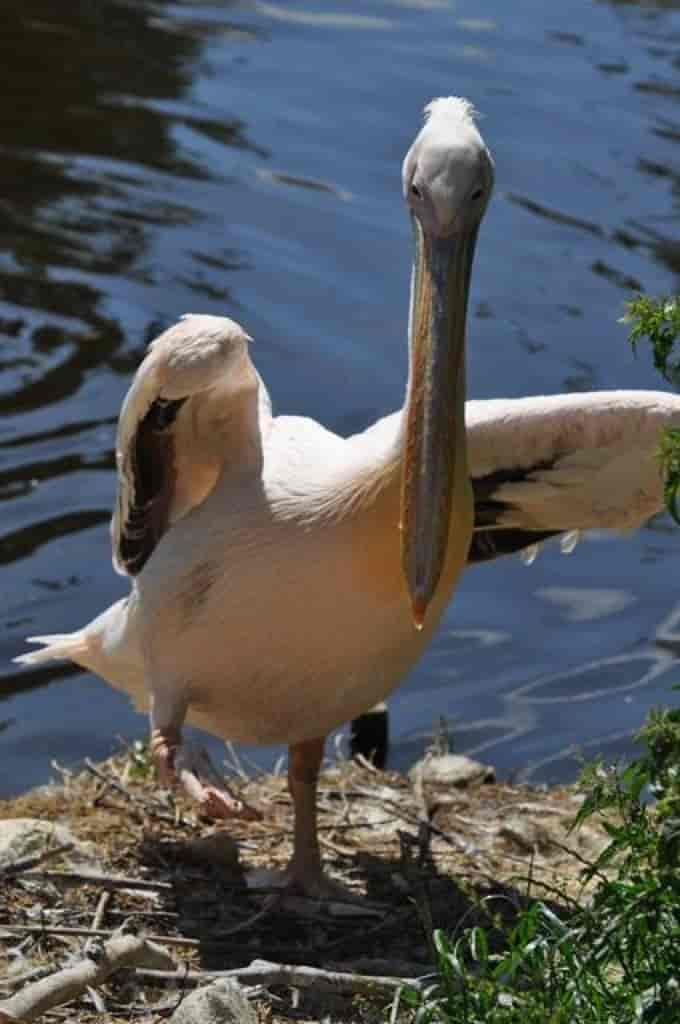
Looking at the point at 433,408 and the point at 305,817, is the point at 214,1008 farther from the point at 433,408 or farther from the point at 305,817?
the point at 305,817

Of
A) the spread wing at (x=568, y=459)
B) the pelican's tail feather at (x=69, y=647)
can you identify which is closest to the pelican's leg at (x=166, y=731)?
the pelican's tail feather at (x=69, y=647)

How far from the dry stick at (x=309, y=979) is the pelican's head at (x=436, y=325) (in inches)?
31.6

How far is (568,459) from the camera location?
5.49m

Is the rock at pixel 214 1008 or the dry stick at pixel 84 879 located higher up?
the rock at pixel 214 1008

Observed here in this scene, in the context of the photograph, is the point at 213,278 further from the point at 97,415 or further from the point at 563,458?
the point at 563,458

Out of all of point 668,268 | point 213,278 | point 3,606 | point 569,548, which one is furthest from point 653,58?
point 569,548

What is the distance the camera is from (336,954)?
16.8ft

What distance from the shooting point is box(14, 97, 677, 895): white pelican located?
4730mm

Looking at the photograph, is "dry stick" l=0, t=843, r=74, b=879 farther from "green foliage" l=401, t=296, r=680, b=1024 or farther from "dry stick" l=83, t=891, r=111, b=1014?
"green foliage" l=401, t=296, r=680, b=1024

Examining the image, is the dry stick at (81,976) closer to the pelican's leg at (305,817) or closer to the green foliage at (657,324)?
the pelican's leg at (305,817)

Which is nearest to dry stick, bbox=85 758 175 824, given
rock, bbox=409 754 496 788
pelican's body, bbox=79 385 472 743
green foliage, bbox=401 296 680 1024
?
pelican's body, bbox=79 385 472 743

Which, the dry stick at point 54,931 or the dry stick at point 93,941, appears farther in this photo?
the dry stick at point 54,931

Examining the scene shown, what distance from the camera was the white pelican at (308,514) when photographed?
4.73 m

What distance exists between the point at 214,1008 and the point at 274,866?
61.6 inches
